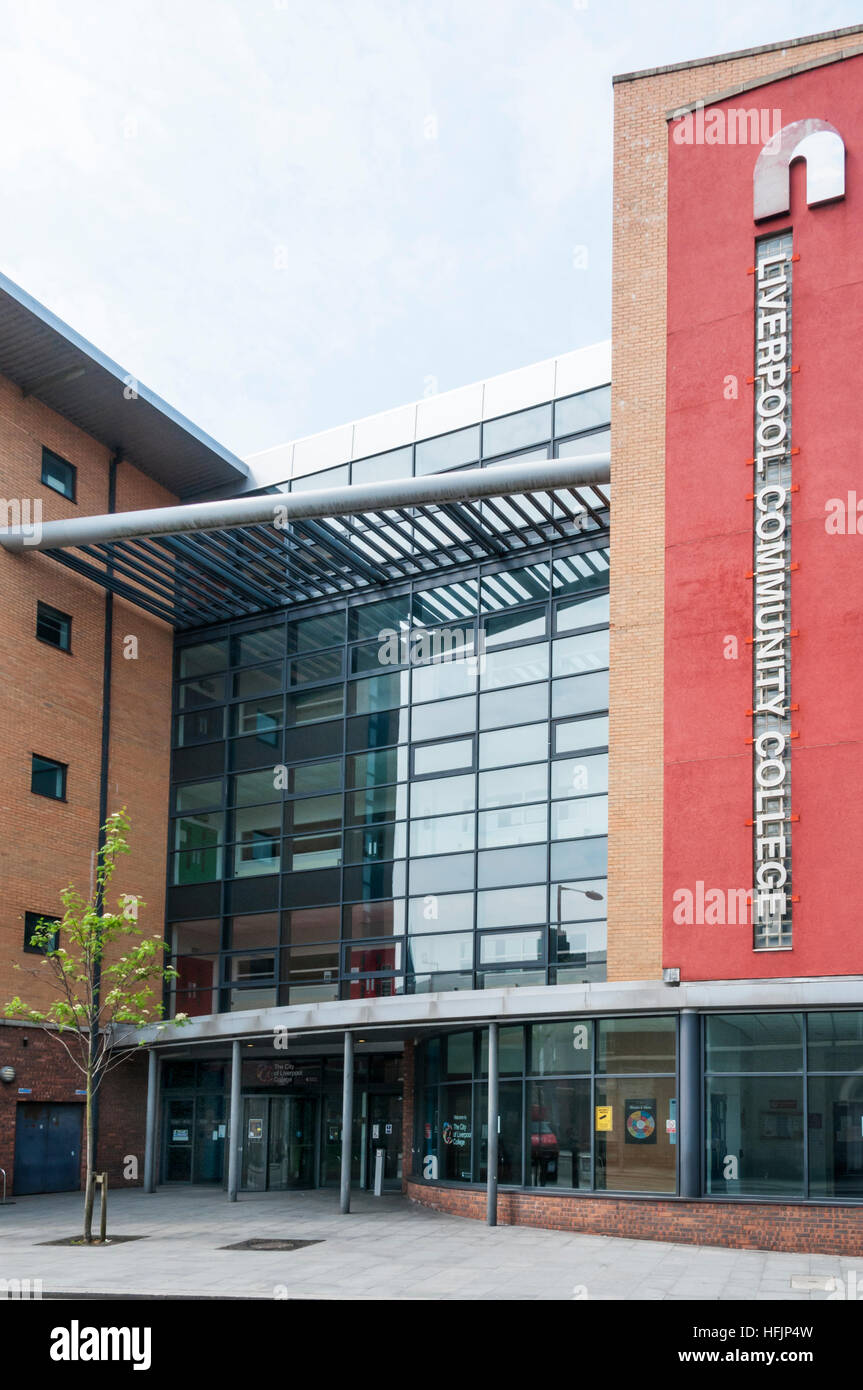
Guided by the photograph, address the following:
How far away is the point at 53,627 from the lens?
94.3 ft

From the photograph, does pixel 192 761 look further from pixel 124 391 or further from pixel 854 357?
pixel 854 357

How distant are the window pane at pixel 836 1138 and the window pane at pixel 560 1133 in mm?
3268

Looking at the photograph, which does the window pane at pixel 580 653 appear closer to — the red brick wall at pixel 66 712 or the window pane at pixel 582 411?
the window pane at pixel 582 411

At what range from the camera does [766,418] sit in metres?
20.4

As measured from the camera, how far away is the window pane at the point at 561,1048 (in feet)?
66.0

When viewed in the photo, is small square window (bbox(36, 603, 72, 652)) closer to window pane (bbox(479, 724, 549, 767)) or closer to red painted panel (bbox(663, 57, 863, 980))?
window pane (bbox(479, 724, 549, 767))

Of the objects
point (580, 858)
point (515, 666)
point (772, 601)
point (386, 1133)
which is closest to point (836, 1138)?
point (772, 601)

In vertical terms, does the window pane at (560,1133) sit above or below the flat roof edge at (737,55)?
below

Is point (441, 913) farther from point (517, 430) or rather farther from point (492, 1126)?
point (517, 430)

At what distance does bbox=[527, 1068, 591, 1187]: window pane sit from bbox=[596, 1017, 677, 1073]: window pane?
1.86ft

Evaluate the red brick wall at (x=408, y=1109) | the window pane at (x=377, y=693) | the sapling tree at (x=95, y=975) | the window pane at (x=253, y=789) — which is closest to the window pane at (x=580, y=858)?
the red brick wall at (x=408, y=1109)

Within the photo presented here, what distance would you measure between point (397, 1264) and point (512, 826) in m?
10.1

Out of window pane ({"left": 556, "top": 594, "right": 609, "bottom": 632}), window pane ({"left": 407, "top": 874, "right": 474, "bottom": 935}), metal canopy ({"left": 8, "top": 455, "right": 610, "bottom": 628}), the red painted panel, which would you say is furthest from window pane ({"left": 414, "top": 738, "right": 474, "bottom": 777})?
the red painted panel

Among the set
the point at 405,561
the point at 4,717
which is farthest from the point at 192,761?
the point at 405,561
